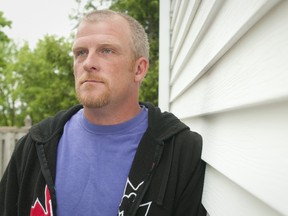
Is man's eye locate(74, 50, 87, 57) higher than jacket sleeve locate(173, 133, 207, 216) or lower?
higher

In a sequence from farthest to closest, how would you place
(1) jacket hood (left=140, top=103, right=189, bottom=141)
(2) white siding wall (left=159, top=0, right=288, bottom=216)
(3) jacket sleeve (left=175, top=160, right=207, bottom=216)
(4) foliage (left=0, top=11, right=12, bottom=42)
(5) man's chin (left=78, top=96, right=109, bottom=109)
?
(4) foliage (left=0, top=11, right=12, bottom=42) < (5) man's chin (left=78, top=96, right=109, bottom=109) < (1) jacket hood (left=140, top=103, right=189, bottom=141) < (3) jacket sleeve (left=175, top=160, right=207, bottom=216) < (2) white siding wall (left=159, top=0, right=288, bottom=216)

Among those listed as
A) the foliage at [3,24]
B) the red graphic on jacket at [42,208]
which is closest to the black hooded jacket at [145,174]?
the red graphic on jacket at [42,208]

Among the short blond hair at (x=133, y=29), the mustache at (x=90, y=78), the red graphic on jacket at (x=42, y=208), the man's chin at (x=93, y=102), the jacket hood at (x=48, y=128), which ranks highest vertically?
the short blond hair at (x=133, y=29)

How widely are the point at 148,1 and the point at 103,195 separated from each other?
24.2 ft

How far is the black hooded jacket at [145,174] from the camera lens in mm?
1684

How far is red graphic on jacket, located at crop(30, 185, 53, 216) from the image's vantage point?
183 centimetres

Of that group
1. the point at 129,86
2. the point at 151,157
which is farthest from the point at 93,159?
the point at 129,86

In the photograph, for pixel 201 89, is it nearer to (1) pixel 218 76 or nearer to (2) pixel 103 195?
(1) pixel 218 76

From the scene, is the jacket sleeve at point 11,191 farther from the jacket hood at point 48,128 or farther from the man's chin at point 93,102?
the man's chin at point 93,102

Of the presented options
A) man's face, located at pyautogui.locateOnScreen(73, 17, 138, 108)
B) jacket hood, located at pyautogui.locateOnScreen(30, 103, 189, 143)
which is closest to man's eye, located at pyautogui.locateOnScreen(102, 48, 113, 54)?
man's face, located at pyautogui.locateOnScreen(73, 17, 138, 108)

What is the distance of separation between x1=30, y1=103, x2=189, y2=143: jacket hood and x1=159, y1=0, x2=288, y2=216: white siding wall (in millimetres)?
142

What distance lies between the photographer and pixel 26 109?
26.9m

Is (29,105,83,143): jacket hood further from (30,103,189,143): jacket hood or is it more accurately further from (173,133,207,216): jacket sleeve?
(173,133,207,216): jacket sleeve

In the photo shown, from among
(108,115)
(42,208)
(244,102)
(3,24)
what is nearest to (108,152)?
(108,115)
